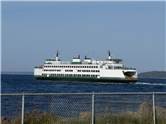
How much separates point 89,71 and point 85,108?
108m

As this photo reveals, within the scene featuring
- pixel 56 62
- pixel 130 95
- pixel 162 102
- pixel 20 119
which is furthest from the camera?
pixel 56 62

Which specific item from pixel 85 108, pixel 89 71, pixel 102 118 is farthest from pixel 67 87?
pixel 102 118

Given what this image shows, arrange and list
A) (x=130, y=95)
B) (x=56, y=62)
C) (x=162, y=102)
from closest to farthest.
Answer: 1. (x=130, y=95)
2. (x=162, y=102)
3. (x=56, y=62)

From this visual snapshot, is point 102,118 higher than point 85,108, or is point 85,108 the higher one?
point 85,108

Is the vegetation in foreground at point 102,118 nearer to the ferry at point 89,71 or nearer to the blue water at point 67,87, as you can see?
the blue water at point 67,87

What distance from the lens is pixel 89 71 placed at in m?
123

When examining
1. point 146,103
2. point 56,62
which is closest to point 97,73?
point 56,62

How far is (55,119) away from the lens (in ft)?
47.9

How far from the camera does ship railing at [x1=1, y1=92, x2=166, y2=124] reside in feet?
47.4

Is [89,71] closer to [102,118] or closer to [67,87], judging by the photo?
[67,87]

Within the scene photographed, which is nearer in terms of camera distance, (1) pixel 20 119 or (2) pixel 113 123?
(1) pixel 20 119

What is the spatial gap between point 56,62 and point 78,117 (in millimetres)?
118453

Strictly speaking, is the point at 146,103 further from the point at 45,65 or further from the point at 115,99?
the point at 45,65

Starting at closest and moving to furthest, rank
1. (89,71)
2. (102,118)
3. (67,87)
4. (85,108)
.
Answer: (102,118), (85,108), (67,87), (89,71)
